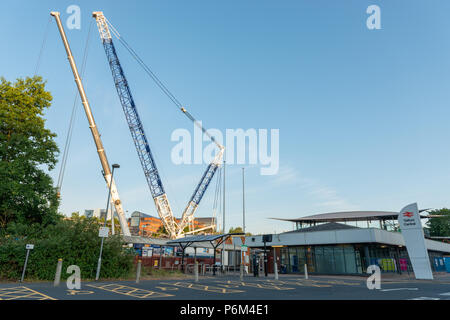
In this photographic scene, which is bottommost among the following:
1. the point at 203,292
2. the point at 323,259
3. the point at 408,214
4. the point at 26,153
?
the point at 203,292

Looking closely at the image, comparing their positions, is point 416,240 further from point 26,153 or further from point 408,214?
point 26,153

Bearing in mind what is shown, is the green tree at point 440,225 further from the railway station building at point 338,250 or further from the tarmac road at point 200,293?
the tarmac road at point 200,293

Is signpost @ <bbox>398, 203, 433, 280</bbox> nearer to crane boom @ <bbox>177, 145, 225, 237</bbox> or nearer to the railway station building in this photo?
the railway station building

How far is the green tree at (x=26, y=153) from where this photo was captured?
74.6 ft

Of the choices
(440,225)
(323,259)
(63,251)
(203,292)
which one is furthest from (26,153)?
(440,225)

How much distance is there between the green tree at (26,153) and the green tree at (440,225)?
96350mm

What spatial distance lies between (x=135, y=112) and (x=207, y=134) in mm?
27337

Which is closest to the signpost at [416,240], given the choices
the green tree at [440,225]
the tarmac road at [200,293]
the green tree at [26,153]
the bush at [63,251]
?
the tarmac road at [200,293]

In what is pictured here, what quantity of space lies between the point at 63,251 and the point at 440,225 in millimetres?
100064

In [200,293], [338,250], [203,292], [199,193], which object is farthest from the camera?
[199,193]

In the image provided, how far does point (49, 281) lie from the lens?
56.8 ft

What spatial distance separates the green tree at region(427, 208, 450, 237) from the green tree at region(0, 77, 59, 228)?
96.4 meters

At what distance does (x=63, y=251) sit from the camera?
18500 mm
